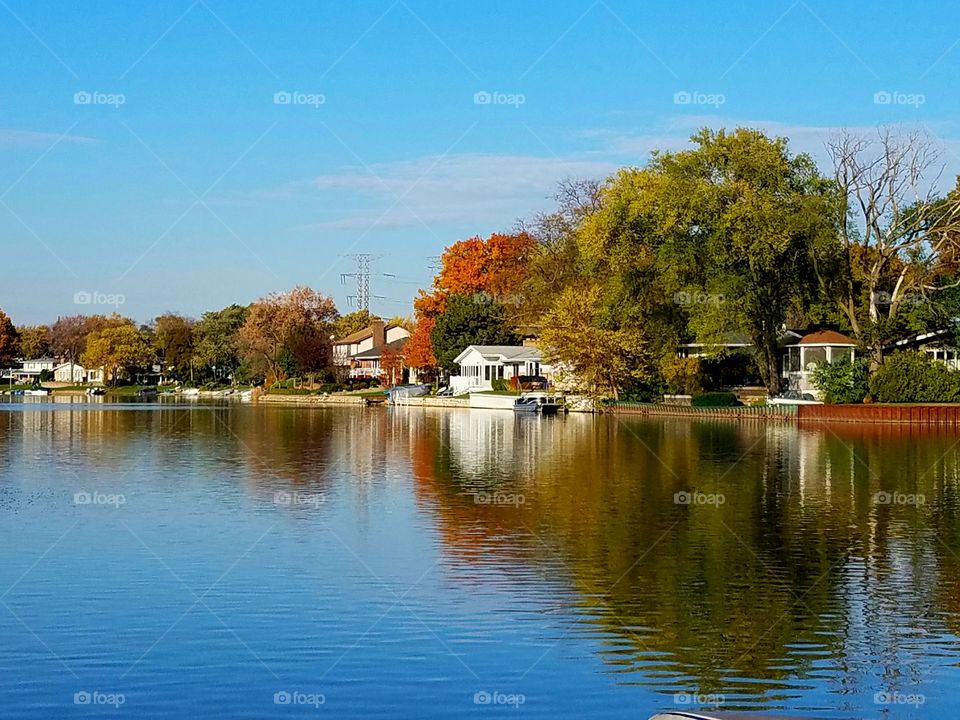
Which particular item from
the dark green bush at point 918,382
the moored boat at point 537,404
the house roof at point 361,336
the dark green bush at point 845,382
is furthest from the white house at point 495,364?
the house roof at point 361,336

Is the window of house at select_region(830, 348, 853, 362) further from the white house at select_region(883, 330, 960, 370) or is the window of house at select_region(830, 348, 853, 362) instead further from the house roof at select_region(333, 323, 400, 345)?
the house roof at select_region(333, 323, 400, 345)

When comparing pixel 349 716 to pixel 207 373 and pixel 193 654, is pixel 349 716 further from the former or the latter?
pixel 207 373

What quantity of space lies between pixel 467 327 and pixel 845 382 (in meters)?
37.9

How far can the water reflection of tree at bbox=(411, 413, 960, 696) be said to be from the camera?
11953mm

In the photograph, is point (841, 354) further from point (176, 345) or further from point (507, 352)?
point (176, 345)

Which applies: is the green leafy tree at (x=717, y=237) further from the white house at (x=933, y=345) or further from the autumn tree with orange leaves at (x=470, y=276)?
the autumn tree with orange leaves at (x=470, y=276)

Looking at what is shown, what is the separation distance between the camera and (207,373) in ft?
428

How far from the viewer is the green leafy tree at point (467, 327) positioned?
88062 mm

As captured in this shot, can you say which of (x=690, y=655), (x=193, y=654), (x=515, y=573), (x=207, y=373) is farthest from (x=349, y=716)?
(x=207, y=373)

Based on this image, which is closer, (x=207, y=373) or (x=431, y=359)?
(x=431, y=359)

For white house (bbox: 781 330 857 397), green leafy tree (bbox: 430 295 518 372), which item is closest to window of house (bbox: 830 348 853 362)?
white house (bbox: 781 330 857 397)

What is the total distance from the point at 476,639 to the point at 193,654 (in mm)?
2716

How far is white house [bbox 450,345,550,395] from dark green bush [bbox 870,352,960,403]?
97.5 feet

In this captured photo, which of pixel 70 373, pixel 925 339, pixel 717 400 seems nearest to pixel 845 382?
pixel 717 400
